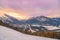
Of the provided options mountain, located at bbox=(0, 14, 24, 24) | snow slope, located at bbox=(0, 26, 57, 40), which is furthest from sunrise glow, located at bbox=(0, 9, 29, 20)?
snow slope, located at bbox=(0, 26, 57, 40)

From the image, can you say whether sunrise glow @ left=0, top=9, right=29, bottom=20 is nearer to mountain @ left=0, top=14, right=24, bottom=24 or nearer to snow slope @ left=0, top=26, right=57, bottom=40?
mountain @ left=0, top=14, right=24, bottom=24

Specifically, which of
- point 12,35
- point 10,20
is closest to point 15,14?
point 10,20

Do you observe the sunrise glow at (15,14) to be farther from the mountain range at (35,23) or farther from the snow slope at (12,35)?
the snow slope at (12,35)

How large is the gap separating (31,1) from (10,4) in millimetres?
223

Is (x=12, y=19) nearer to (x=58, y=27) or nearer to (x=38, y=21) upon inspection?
(x=38, y=21)

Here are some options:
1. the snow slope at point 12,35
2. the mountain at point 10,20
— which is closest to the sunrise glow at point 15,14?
the mountain at point 10,20

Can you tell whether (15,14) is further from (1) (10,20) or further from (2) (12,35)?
(2) (12,35)

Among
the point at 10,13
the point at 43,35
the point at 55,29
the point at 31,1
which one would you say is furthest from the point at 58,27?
the point at 10,13

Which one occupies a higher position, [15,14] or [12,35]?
[15,14]

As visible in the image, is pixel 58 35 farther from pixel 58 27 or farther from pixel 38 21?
pixel 38 21

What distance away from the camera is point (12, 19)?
1857mm

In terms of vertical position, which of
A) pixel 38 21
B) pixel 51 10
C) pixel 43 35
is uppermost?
pixel 51 10

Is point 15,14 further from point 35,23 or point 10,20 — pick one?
point 35,23

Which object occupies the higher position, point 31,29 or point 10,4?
point 10,4
